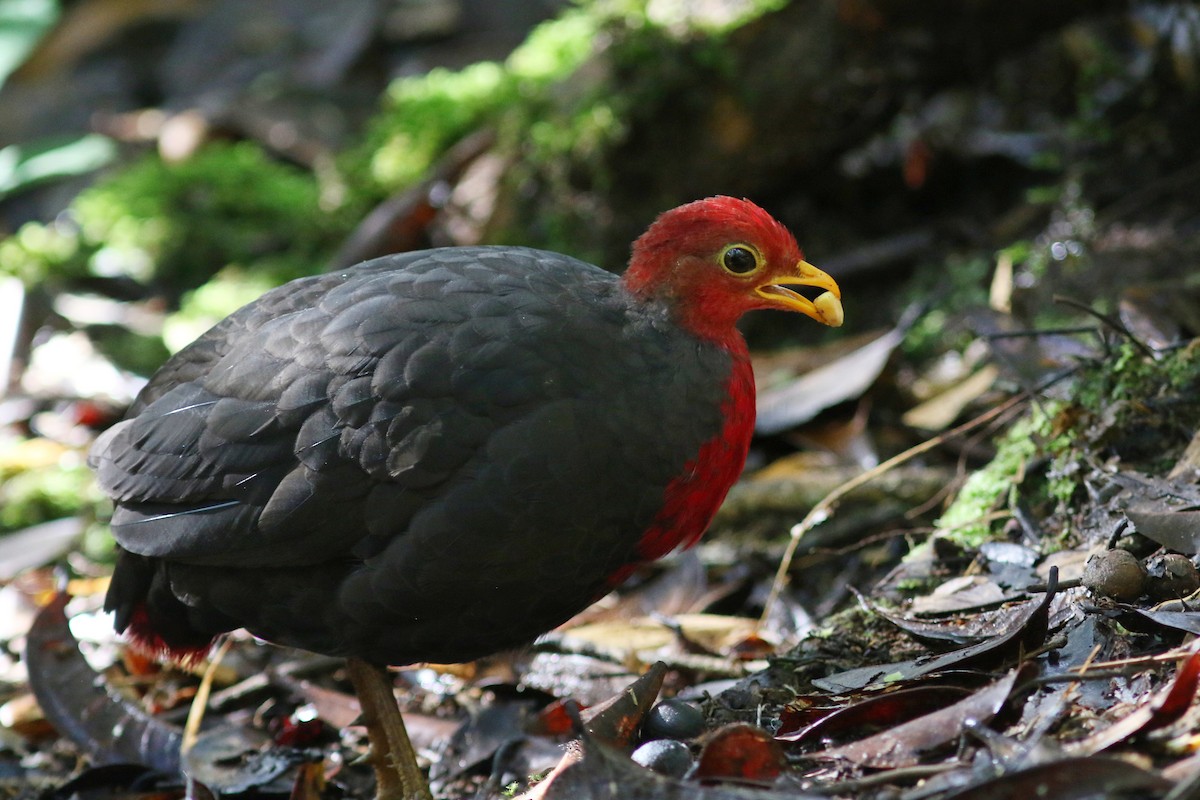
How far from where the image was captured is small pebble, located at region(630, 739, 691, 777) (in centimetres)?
251

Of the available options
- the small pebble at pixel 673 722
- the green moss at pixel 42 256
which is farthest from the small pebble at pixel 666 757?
the green moss at pixel 42 256

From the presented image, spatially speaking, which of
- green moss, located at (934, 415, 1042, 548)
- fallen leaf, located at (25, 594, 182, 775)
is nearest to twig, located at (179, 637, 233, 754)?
fallen leaf, located at (25, 594, 182, 775)

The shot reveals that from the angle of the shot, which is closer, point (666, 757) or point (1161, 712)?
point (1161, 712)

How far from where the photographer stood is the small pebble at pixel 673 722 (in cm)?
277

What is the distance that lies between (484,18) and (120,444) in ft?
26.2

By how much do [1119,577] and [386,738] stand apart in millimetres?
2002

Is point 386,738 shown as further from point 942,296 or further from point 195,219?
point 195,219

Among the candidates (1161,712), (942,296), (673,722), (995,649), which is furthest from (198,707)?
(942,296)

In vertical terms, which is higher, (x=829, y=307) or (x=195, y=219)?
(x=829, y=307)

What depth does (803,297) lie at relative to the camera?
323cm

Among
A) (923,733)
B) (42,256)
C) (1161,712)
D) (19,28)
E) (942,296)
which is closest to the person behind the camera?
(1161,712)

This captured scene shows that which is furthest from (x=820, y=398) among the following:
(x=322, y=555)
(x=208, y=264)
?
(x=208, y=264)

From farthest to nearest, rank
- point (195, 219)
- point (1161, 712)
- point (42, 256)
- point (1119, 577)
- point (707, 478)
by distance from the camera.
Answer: point (195, 219) < point (42, 256) < point (707, 478) < point (1119, 577) < point (1161, 712)

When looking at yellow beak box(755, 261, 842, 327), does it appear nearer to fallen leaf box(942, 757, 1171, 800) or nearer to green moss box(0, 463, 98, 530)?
fallen leaf box(942, 757, 1171, 800)
